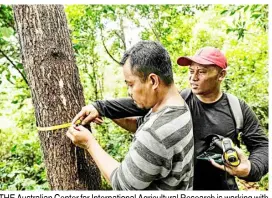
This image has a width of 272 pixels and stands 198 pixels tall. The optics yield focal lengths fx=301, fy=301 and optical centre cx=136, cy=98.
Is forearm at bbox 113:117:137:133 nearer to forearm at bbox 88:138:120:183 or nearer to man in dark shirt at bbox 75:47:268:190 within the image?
man in dark shirt at bbox 75:47:268:190

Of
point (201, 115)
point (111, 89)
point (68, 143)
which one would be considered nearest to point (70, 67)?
point (68, 143)

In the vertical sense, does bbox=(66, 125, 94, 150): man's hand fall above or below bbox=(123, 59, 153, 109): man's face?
below

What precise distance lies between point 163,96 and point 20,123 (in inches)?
107

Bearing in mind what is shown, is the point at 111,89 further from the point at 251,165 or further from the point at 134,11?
the point at 251,165

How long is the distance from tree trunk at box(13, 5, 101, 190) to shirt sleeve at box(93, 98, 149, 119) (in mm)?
107

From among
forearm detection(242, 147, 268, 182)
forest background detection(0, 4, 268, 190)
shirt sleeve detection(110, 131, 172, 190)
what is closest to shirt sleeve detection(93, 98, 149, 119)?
shirt sleeve detection(110, 131, 172, 190)

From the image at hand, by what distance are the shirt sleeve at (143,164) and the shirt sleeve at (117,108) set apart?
1.04ft

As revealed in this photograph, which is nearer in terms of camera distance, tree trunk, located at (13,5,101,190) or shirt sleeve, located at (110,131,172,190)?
shirt sleeve, located at (110,131,172,190)

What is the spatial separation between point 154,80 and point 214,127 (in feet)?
1.35

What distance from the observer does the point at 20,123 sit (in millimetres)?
3271

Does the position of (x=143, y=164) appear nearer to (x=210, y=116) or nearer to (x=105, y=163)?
(x=105, y=163)

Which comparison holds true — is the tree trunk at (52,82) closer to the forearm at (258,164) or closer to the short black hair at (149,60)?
the short black hair at (149,60)

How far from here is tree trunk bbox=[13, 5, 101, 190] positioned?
1.16 metres

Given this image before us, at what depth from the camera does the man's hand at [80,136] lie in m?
1.03
